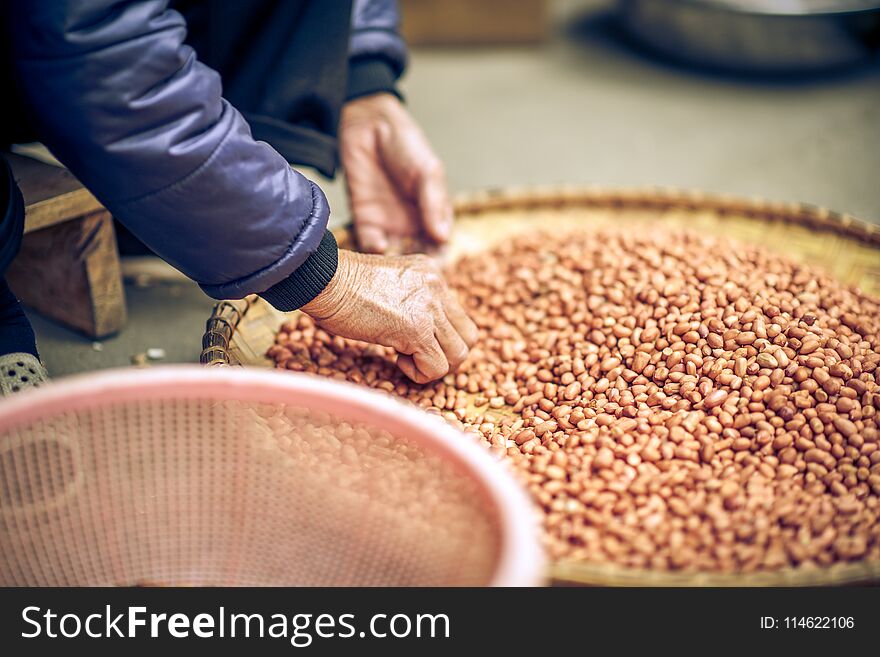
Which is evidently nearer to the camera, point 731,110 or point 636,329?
point 636,329

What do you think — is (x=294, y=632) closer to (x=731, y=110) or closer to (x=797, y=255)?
(x=797, y=255)

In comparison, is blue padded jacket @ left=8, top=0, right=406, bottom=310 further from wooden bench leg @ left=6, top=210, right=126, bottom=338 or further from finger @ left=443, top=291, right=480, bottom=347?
wooden bench leg @ left=6, top=210, right=126, bottom=338

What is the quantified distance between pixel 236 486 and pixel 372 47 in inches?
40.3

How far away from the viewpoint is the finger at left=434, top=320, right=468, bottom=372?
3.81ft

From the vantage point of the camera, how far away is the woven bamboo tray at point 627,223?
1244 millimetres

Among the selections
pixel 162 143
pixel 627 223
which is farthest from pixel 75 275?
pixel 627 223

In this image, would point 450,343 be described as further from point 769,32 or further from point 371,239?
point 769,32

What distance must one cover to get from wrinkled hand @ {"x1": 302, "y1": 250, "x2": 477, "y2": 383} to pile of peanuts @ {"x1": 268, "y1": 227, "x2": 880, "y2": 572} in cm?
7

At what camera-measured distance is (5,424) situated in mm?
697

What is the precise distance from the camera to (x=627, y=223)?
1.57 m

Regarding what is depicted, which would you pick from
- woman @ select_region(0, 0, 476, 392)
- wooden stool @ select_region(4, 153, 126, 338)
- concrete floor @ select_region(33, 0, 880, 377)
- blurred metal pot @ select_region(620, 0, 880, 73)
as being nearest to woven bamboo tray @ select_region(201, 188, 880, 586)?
woman @ select_region(0, 0, 476, 392)

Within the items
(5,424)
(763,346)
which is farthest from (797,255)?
(5,424)

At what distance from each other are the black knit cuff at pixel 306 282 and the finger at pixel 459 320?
21cm

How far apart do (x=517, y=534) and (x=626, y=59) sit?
275 centimetres
